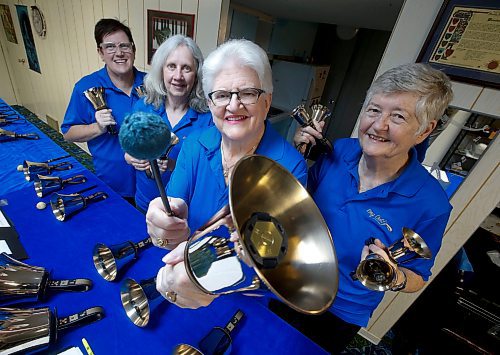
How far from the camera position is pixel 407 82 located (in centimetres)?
82

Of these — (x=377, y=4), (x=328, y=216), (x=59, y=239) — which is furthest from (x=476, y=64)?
(x=59, y=239)

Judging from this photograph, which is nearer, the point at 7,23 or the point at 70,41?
the point at 70,41

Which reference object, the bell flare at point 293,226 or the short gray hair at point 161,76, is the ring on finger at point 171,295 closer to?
the bell flare at point 293,226

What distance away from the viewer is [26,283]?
899 millimetres

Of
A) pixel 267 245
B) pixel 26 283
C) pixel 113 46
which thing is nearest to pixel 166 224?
pixel 267 245

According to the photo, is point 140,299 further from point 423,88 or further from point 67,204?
point 423,88

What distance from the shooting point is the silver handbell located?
1.60 meters

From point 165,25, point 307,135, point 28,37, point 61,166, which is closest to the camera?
point 307,135

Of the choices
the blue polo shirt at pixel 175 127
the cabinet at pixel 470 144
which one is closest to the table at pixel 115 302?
the blue polo shirt at pixel 175 127

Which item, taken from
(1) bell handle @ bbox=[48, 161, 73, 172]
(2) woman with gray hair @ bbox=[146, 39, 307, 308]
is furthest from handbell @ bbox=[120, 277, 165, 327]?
(1) bell handle @ bbox=[48, 161, 73, 172]

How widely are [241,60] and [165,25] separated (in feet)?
6.46

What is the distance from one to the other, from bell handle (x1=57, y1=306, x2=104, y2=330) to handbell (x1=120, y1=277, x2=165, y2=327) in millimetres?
86

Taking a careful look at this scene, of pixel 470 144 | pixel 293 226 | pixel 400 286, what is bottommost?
pixel 400 286

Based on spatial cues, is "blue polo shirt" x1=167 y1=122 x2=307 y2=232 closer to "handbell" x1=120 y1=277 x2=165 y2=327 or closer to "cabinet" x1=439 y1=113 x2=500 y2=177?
"handbell" x1=120 y1=277 x2=165 y2=327
